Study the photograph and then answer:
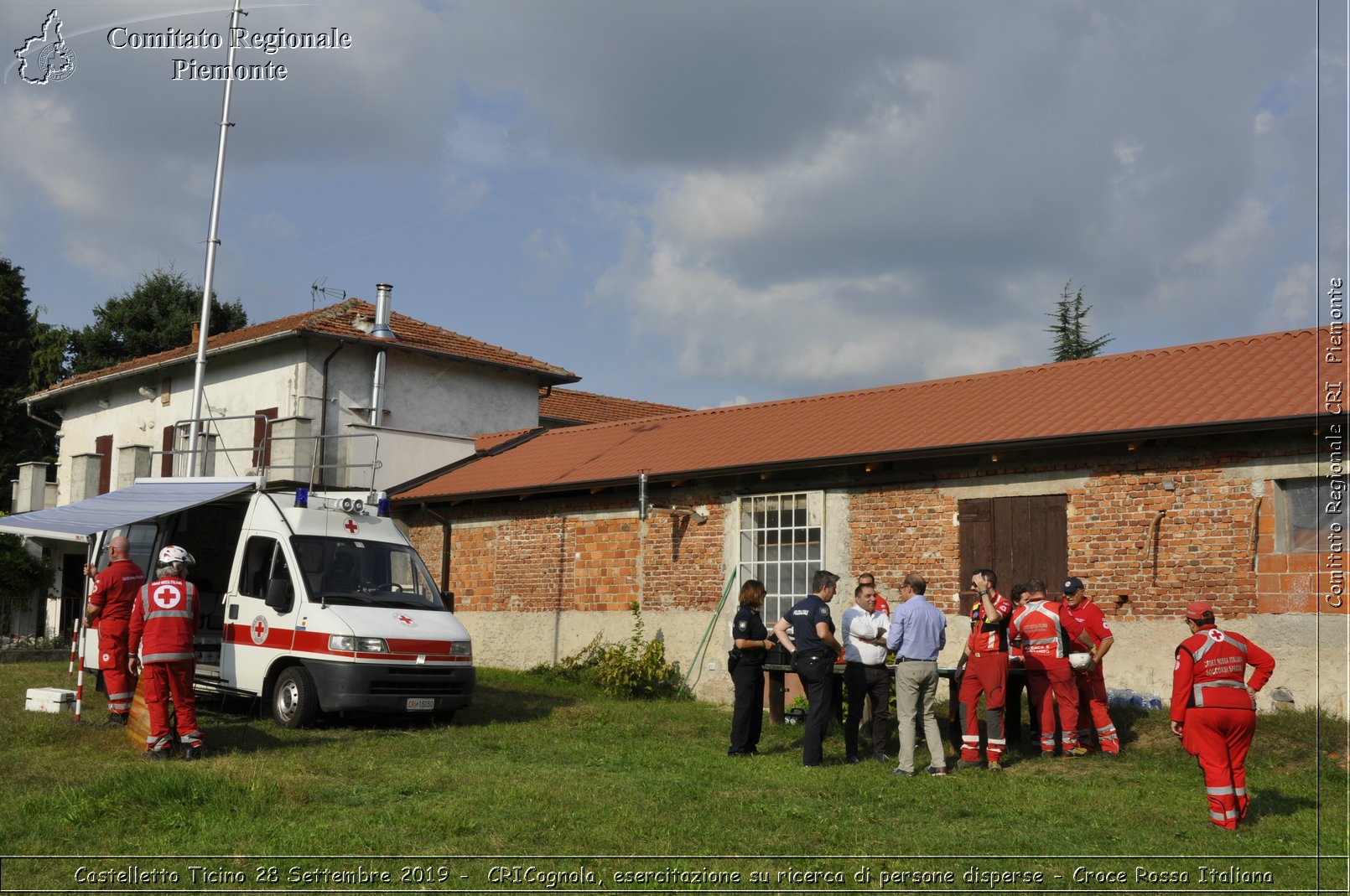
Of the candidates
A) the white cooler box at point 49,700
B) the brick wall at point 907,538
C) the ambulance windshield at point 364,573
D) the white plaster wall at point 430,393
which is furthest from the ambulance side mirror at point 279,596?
the white plaster wall at point 430,393

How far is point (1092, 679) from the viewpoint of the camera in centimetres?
1130

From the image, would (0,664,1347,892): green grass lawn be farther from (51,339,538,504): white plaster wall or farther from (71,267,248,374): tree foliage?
(71,267,248,374): tree foliage

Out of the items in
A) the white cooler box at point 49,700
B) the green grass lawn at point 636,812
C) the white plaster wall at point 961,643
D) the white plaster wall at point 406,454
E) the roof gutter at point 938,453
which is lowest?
the green grass lawn at point 636,812

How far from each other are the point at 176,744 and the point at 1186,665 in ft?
26.8

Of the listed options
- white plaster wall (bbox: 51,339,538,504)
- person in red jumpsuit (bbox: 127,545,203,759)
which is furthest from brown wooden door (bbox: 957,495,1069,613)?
white plaster wall (bbox: 51,339,538,504)

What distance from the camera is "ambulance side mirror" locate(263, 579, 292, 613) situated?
12.2 metres

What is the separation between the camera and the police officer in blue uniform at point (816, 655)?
10.6 metres

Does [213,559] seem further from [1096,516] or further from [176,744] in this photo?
[1096,516]

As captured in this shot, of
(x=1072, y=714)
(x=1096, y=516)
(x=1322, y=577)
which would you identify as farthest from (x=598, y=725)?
(x=1322, y=577)

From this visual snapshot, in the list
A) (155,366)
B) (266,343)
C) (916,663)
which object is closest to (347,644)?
(916,663)

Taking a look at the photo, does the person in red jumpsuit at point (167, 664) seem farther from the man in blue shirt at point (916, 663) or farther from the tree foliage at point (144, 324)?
the tree foliage at point (144, 324)

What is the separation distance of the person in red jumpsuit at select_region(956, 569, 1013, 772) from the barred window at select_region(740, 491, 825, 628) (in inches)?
196

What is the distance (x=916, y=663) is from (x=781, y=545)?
19.1 feet

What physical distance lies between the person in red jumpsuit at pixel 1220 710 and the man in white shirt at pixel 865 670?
324 centimetres
